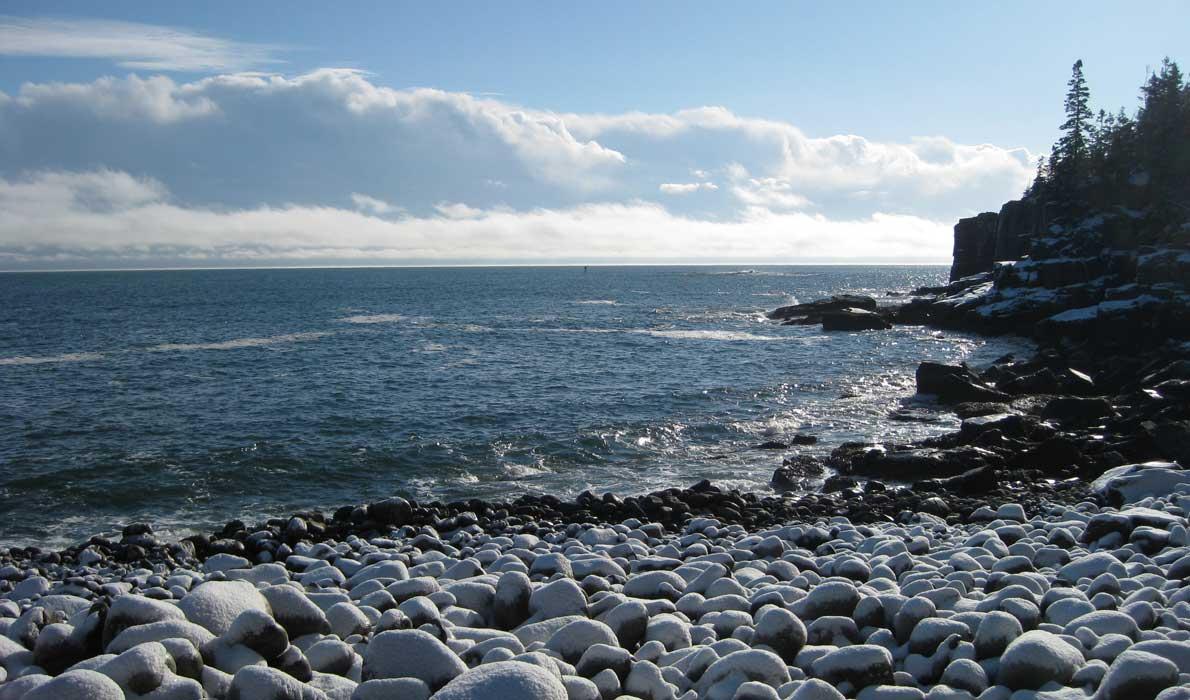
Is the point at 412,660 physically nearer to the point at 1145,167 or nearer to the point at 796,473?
the point at 796,473

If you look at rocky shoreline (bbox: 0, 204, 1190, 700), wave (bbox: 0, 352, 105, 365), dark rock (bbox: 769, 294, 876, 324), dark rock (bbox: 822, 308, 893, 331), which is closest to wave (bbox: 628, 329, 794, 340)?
dark rock (bbox: 822, 308, 893, 331)

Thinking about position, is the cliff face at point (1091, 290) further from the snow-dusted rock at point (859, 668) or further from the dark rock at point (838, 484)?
the snow-dusted rock at point (859, 668)

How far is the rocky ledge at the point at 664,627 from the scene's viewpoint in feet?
19.6

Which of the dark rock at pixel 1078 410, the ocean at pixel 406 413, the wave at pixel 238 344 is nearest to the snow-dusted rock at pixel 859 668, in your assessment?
the ocean at pixel 406 413

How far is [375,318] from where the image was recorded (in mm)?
78938

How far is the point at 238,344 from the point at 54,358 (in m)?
10.7

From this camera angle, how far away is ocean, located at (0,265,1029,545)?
2058 cm

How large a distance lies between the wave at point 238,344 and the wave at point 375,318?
1273 centimetres

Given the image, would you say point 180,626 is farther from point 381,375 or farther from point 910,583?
point 381,375

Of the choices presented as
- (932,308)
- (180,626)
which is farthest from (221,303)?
(180,626)

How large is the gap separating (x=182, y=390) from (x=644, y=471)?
22712 mm

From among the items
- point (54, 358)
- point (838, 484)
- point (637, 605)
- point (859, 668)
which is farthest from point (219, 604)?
point (54, 358)

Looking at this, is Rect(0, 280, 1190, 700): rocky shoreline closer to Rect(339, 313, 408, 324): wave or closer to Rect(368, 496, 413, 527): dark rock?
Rect(368, 496, 413, 527): dark rock

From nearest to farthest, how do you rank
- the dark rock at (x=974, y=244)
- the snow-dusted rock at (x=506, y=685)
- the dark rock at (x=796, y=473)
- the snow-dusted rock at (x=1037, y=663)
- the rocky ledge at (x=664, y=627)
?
the snow-dusted rock at (x=506, y=685) < the rocky ledge at (x=664, y=627) < the snow-dusted rock at (x=1037, y=663) < the dark rock at (x=796, y=473) < the dark rock at (x=974, y=244)
